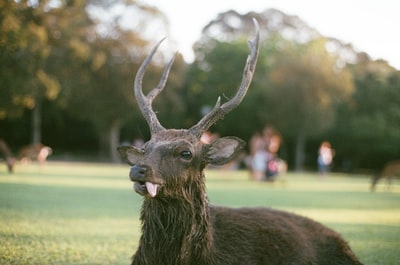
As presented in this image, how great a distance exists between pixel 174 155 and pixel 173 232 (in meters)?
0.66

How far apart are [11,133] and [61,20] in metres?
23.8

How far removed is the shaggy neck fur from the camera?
4082 millimetres

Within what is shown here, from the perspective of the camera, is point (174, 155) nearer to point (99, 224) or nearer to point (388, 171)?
point (99, 224)

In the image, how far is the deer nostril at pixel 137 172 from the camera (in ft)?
12.3

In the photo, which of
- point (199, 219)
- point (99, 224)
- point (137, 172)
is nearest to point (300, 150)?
point (99, 224)

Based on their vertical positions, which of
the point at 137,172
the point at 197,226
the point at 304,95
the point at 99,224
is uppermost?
the point at 304,95

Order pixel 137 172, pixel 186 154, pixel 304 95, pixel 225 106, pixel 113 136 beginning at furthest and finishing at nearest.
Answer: pixel 113 136
pixel 304 95
pixel 225 106
pixel 186 154
pixel 137 172

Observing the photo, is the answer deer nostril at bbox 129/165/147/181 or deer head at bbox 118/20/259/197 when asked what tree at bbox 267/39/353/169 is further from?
deer nostril at bbox 129/165/147/181

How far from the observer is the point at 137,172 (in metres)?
3.78

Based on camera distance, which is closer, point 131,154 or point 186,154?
point 186,154

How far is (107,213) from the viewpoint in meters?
9.06

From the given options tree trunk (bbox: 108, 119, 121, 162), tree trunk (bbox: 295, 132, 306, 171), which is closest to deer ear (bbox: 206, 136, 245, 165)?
tree trunk (bbox: 295, 132, 306, 171)

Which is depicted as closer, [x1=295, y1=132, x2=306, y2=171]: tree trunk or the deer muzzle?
the deer muzzle

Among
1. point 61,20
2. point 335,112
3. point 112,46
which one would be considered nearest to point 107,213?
point 61,20
